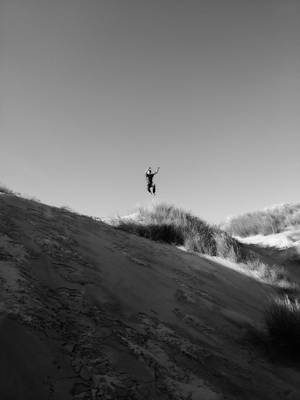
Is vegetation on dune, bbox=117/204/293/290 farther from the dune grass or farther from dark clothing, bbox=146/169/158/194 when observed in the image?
dark clothing, bbox=146/169/158/194

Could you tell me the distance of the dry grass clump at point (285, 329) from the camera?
10.4 feet

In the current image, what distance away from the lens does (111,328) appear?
92.1 inches

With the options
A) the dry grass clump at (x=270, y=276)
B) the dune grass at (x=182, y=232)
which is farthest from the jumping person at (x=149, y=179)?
the dry grass clump at (x=270, y=276)

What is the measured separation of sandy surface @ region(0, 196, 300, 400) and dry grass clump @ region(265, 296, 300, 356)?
0.23m

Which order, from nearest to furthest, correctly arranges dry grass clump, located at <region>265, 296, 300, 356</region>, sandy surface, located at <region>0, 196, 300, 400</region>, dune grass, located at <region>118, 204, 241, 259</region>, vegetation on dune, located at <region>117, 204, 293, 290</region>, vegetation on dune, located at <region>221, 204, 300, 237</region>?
sandy surface, located at <region>0, 196, 300, 400</region> < dry grass clump, located at <region>265, 296, 300, 356</region> < vegetation on dune, located at <region>117, 204, 293, 290</region> < dune grass, located at <region>118, 204, 241, 259</region> < vegetation on dune, located at <region>221, 204, 300, 237</region>

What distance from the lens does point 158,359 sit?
217cm

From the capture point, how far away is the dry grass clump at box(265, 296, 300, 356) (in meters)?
3.18

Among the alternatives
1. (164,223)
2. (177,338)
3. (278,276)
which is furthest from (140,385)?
(164,223)

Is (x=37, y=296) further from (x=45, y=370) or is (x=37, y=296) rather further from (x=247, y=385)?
(x=247, y=385)

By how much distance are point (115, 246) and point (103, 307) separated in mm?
2075

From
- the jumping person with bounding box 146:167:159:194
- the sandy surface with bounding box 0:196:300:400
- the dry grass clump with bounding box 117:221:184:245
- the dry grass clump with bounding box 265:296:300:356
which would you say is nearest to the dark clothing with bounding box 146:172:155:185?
the jumping person with bounding box 146:167:159:194

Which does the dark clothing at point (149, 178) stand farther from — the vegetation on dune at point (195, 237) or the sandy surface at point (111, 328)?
the sandy surface at point (111, 328)

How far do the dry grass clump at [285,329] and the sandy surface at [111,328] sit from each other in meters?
0.23

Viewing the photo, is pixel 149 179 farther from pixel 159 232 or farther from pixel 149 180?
pixel 159 232
